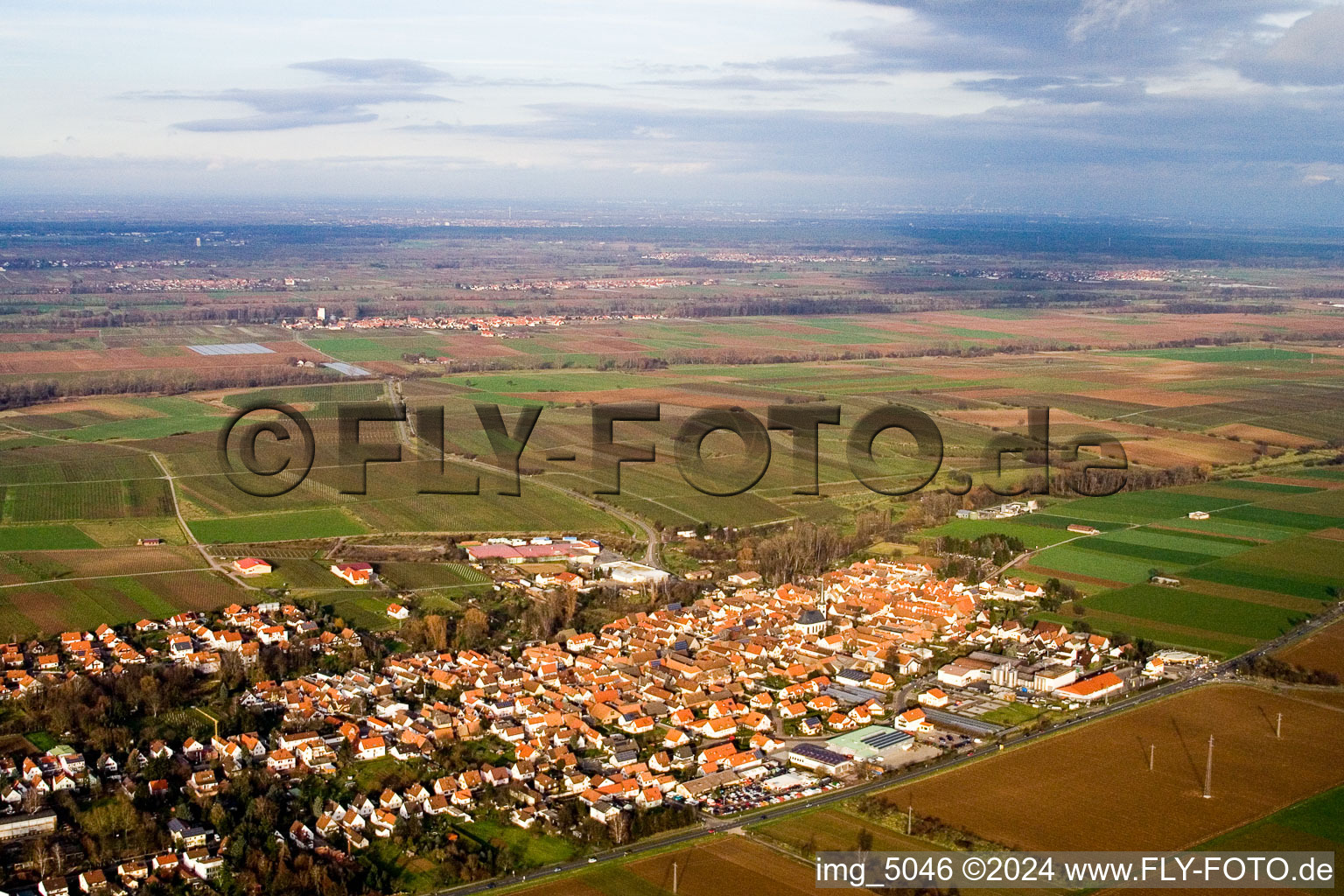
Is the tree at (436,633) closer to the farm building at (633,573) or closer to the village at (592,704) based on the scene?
the village at (592,704)

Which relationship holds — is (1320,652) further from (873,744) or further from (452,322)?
(452,322)

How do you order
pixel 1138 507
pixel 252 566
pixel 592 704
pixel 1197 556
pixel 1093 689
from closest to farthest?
1. pixel 592 704
2. pixel 1093 689
3. pixel 252 566
4. pixel 1197 556
5. pixel 1138 507

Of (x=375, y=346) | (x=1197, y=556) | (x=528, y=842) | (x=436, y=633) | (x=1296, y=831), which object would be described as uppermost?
(x=375, y=346)

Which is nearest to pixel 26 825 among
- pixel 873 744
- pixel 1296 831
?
pixel 873 744

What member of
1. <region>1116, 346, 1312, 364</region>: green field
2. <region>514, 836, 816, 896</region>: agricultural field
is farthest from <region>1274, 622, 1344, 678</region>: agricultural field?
<region>1116, 346, 1312, 364</region>: green field

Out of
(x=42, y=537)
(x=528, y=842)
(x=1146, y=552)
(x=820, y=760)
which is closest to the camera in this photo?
(x=528, y=842)

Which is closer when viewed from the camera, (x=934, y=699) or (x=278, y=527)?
(x=934, y=699)

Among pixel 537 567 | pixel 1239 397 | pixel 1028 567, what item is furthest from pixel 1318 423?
pixel 537 567

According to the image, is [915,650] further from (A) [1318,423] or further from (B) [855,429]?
(A) [1318,423]

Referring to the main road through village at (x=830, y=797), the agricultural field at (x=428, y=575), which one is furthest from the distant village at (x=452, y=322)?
the main road through village at (x=830, y=797)
